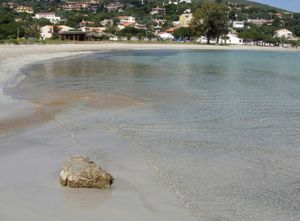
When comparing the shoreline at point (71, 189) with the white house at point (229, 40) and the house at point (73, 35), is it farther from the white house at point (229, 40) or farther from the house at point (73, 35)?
the white house at point (229, 40)

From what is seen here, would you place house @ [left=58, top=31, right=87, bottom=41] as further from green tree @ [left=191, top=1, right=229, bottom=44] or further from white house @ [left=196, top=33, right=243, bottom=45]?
white house @ [left=196, top=33, right=243, bottom=45]

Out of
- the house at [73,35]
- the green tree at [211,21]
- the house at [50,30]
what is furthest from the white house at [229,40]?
the house at [73,35]

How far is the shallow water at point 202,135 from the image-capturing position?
7.98m

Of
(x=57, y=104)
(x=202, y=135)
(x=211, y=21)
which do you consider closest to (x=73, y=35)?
(x=211, y=21)

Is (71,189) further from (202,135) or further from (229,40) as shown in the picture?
(229,40)

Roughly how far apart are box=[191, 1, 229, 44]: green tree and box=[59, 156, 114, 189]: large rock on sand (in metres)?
120

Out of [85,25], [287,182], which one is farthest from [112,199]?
[85,25]

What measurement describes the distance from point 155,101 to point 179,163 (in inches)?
377

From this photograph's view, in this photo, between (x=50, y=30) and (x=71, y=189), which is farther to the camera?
(x=50, y=30)

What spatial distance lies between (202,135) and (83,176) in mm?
5477

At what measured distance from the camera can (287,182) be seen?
8.79m

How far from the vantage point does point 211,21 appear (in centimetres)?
12512

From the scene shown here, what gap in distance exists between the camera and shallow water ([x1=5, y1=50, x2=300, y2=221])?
7977 mm

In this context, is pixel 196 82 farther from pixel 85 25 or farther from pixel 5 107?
pixel 85 25
